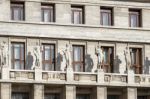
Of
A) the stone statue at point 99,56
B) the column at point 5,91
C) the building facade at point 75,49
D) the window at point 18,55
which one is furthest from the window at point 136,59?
the column at point 5,91

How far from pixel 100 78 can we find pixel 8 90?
8020 mm

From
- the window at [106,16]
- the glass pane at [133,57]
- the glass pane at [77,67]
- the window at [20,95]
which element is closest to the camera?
the window at [20,95]

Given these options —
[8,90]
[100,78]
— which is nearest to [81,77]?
[100,78]

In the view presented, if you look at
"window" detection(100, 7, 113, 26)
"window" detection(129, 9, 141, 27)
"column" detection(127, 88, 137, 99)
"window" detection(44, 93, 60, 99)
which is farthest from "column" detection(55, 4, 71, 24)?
"column" detection(127, 88, 137, 99)

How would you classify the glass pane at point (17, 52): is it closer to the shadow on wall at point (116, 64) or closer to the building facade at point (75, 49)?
the building facade at point (75, 49)

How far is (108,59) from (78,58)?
2.70 meters

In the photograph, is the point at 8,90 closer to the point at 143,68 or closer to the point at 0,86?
the point at 0,86

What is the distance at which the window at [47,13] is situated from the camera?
76.1 m

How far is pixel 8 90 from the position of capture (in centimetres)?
7138

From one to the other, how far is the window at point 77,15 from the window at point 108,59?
325cm

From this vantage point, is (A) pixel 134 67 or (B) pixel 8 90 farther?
(A) pixel 134 67

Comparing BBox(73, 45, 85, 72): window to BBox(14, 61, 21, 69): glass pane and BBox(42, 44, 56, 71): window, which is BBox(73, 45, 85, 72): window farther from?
BBox(14, 61, 21, 69): glass pane

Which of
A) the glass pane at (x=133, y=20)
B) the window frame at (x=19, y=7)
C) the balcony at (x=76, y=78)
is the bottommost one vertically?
the balcony at (x=76, y=78)

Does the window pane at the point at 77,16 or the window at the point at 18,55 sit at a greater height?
the window pane at the point at 77,16
